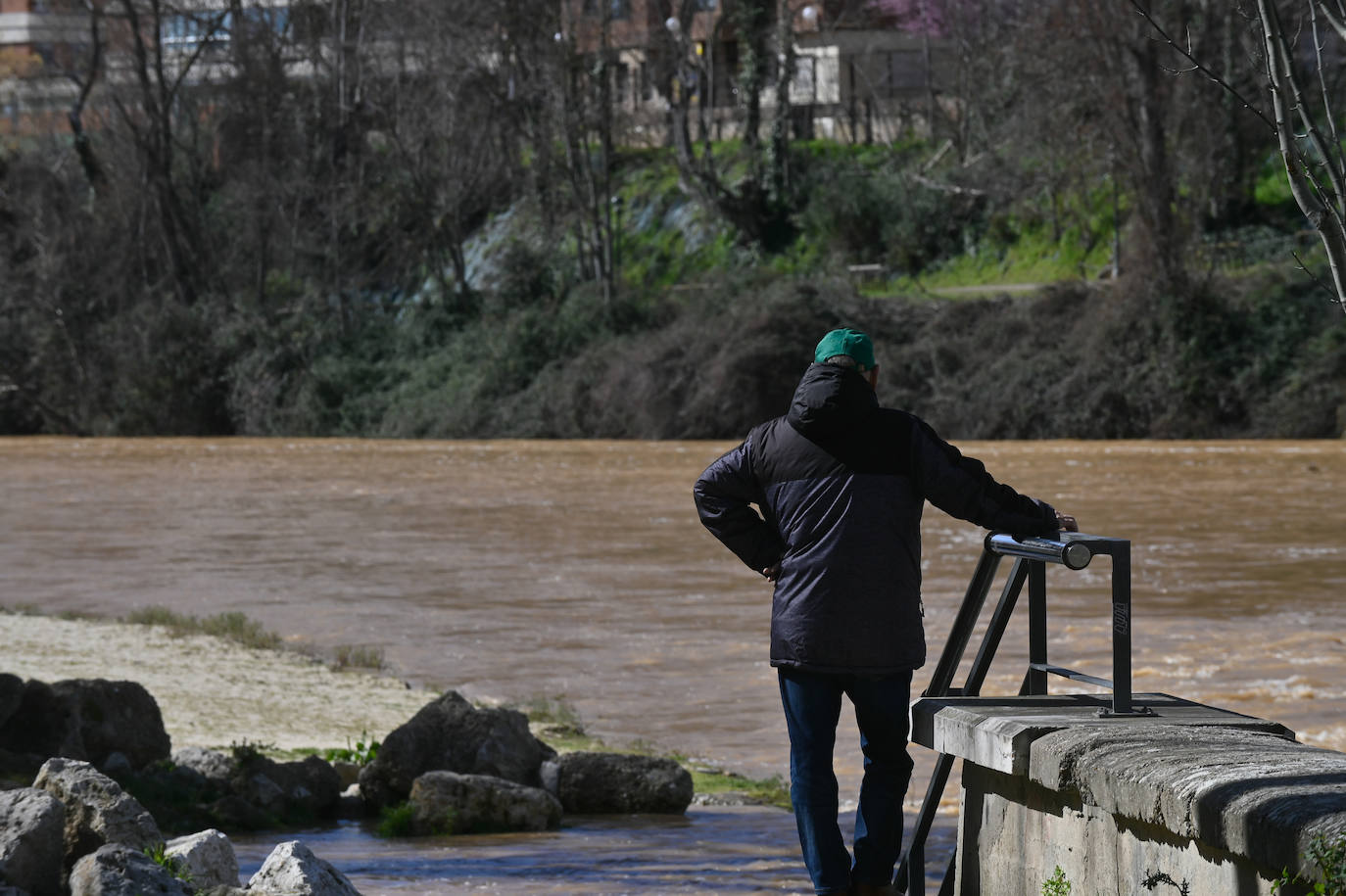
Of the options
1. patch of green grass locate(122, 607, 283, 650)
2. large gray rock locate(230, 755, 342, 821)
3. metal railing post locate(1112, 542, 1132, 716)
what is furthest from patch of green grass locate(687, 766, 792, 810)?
patch of green grass locate(122, 607, 283, 650)

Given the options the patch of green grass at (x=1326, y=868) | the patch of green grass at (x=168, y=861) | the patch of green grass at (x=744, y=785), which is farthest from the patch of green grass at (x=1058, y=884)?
the patch of green grass at (x=744, y=785)

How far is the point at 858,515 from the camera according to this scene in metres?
5.21

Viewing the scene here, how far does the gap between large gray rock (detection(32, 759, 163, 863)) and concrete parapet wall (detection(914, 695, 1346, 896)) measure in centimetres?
289

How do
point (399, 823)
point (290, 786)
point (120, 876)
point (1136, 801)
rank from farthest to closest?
point (290, 786)
point (399, 823)
point (120, 876)
point (1136, 801)

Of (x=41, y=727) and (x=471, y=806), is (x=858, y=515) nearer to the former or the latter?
(x=471, y=806)

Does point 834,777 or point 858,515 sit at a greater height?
point 858,515

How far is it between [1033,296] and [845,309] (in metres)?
4.81

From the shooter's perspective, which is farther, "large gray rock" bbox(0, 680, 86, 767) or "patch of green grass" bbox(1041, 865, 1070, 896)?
"large gray rock" bbox(0, 680, 86, 767)

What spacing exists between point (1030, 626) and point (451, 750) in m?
6.12

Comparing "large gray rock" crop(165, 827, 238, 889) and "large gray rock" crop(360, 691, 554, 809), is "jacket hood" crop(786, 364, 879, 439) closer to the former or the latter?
"large gray rock" crop(165, 827, 238, 889)

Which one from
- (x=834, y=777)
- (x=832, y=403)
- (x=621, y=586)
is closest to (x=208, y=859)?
(x=834, y=777)

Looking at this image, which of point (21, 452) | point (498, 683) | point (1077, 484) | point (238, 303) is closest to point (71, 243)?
point (238, 303)

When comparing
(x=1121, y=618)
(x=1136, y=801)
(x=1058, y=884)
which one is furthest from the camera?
(x=1121, y=618)

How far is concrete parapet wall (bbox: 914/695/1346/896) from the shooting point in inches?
154
